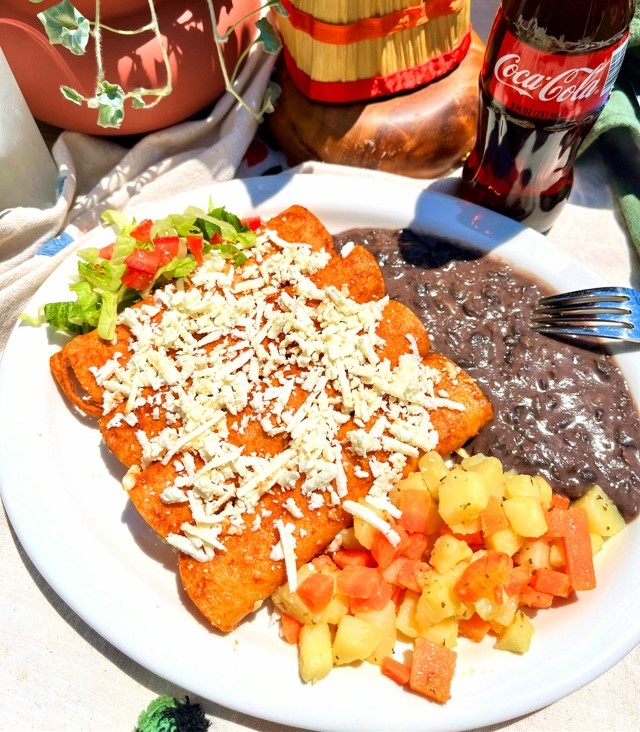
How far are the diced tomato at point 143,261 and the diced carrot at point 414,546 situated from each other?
1.25 m

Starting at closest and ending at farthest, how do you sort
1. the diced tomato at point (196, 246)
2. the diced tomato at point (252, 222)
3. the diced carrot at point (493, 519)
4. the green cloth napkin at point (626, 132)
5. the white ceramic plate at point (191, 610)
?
the white ceramic plate at point (191, 610)
the diced carrot at point (493, 519)
the diced tomato at point (196, 246)
the diced tomato at point (252, 222)
the green cloth napkin at point (626, 132)

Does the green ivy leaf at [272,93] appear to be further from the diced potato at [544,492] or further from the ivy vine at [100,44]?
the diced potato at [544,492]

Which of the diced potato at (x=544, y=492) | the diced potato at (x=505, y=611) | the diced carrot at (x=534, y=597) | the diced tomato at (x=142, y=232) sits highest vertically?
the diced tomato at (x=142, y=232)

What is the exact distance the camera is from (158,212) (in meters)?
2.52

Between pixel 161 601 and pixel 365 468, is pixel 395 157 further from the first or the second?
pixel 161 601

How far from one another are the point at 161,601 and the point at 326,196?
162cm

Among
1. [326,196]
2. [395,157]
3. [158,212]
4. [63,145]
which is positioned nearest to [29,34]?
[63,145]

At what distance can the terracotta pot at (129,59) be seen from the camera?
87.4 inches

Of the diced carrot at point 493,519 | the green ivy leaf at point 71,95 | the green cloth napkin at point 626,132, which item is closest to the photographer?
the diced carrot at point 493,519

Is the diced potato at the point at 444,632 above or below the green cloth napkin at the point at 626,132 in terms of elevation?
below

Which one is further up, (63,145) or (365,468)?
(63,145)

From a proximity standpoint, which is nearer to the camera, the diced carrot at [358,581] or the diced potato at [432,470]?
the diced carrot at [358,581]

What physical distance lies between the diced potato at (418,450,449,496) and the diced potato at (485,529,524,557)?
208 mm

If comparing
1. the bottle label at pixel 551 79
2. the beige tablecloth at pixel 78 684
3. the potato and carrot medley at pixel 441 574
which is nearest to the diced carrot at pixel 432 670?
the potato and carrot medley at pixel 441 574
